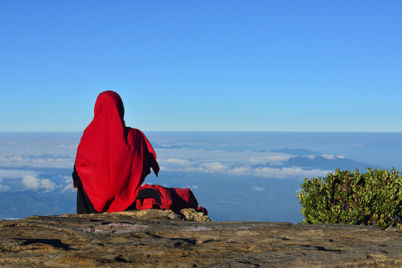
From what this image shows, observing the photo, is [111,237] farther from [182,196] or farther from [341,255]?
[182,196]

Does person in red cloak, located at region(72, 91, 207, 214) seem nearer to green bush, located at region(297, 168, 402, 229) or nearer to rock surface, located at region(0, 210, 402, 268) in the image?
rock surface, located at region(0, 210, 402, 268)

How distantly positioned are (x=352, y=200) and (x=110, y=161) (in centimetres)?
686

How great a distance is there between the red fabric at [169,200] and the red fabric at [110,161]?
327 millimetres

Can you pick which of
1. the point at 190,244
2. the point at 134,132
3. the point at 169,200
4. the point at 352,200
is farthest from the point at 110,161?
the point at 352,200

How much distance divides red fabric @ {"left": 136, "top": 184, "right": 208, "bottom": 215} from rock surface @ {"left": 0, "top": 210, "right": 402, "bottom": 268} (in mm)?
2630

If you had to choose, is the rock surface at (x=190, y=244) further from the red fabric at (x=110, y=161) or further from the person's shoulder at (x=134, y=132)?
the person's shoulder at (x=134, y=132)

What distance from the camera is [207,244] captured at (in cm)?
538

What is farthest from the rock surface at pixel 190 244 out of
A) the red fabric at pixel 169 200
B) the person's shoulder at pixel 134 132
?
the person's shoulder at pixel 134 132

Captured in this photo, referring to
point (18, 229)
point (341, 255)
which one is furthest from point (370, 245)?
point (18, 229)

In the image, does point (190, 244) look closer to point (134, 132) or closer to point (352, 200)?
point (134, 132)

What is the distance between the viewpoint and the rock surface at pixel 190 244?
4527 mm

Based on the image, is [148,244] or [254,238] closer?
[148,244]

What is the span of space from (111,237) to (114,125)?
4.81 m

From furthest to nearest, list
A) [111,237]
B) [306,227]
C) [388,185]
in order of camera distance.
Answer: [388,185] → [306,227] → [111,237]
